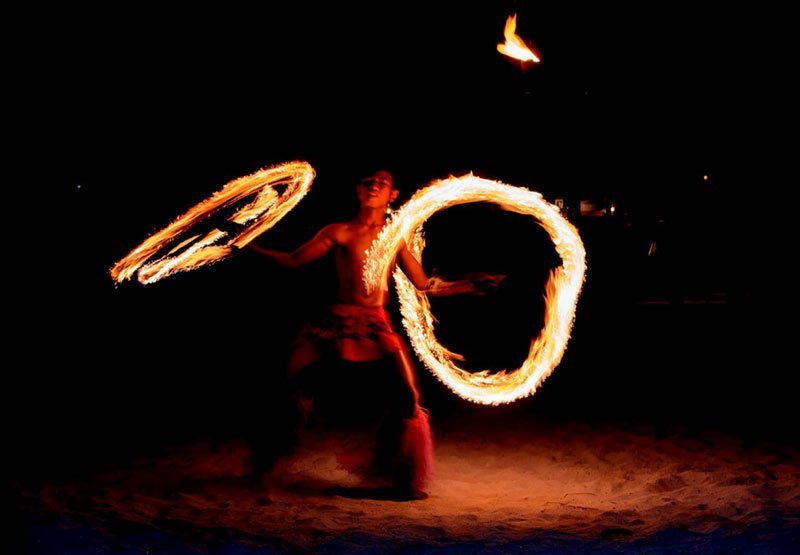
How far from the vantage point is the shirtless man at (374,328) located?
209 inches

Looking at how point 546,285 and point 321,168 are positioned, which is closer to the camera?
point 546,285

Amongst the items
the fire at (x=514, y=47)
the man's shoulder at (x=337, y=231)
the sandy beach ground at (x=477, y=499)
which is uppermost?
the fire at (x=514, y=47)

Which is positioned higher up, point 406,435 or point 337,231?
point 337,231

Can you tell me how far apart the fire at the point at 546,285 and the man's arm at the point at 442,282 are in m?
0.11

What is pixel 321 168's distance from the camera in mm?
9234

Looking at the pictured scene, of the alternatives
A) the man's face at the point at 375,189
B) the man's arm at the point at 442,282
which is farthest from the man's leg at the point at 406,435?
the man's face at the point at 375,189

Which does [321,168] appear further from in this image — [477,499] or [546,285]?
[477,499]

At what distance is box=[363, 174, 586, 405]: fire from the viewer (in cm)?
538

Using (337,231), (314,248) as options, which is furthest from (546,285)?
(314,248)

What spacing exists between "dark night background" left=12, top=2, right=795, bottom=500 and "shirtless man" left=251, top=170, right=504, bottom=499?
64 centimetres

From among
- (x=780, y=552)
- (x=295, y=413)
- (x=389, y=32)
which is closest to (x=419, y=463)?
(x=295, y=413)

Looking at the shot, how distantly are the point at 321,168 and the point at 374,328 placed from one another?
4185 mm

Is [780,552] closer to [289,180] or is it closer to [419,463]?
[419,463]

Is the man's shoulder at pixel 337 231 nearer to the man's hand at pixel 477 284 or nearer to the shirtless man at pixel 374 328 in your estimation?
the shirtless man at pixel 374 328
